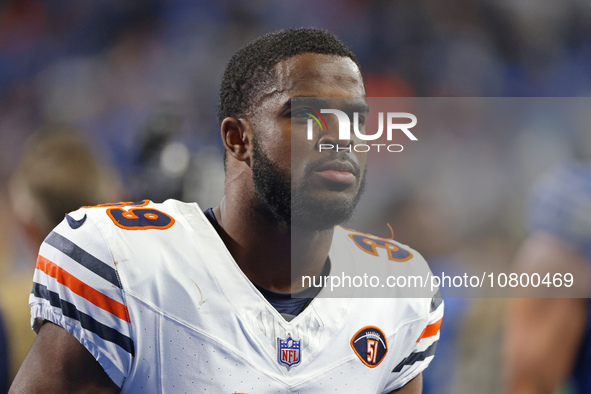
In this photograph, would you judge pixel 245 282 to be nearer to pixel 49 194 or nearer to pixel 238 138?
pixel 238 138

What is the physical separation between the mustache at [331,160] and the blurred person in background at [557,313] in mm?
978

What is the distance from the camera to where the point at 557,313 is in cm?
198

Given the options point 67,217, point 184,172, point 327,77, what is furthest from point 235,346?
point 184,172

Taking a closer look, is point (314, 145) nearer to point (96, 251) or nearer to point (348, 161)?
point (348, 161)

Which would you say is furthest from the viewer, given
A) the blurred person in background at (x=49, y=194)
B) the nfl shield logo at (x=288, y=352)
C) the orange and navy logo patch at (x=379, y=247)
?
the blurred person in background at (x=49, y=194)

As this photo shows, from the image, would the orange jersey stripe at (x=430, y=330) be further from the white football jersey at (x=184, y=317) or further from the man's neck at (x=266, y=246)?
the man's neck at (x=266, y=246)

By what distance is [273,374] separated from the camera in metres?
1.34

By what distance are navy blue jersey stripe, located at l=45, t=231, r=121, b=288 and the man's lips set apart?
0.52 m

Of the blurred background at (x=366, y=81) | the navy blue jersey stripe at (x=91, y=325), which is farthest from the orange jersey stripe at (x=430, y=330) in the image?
the blurred background at (x=366, y=81)

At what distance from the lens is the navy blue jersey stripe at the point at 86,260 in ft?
4.16

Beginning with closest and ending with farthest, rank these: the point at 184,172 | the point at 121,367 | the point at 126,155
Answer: the point at 121,367, the point at 184,172, the point at 126,155

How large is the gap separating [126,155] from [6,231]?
0.78 m

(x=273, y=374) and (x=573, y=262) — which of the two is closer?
→ (x=273, y=374)

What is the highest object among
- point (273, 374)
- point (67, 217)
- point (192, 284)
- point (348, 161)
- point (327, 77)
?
point (327, 77)
